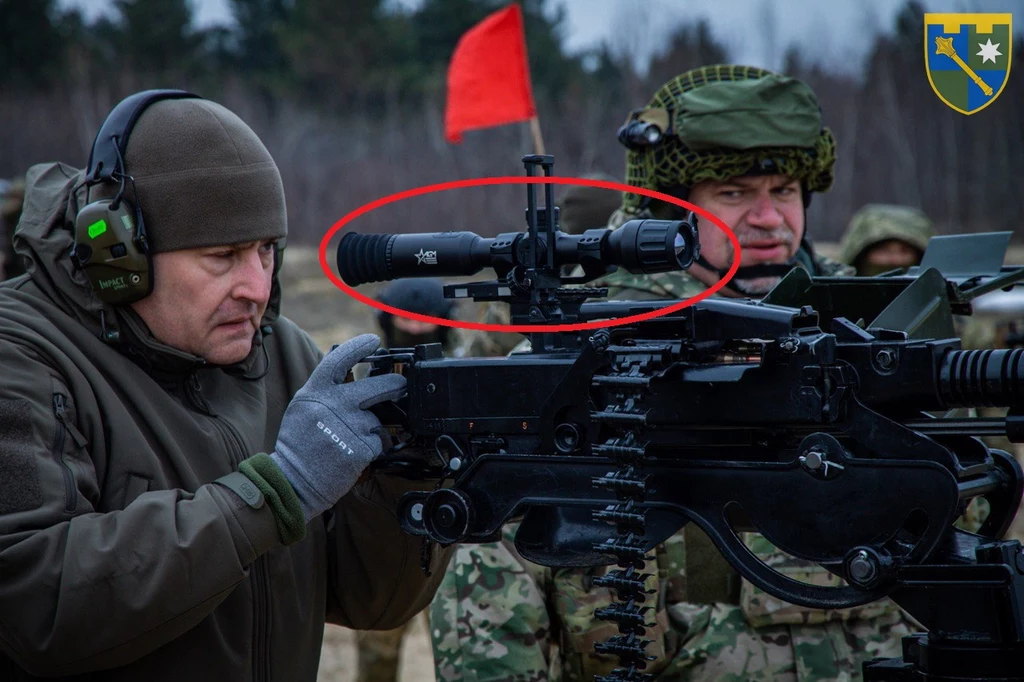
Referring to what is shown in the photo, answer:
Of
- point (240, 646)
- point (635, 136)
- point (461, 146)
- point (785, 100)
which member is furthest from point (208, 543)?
point (461, 146)

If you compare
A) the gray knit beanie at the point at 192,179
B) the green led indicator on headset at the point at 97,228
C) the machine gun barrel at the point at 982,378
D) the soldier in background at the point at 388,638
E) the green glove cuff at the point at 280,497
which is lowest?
the soldier in background at the point at 388,638

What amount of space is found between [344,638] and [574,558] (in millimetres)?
6928

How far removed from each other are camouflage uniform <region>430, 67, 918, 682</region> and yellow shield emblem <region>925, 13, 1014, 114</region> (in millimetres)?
1092

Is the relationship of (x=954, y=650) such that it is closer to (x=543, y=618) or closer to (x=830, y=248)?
(x=543, y=618)

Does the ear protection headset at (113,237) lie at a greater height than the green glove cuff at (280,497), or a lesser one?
greater

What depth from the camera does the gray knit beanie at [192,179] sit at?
318 centimetres

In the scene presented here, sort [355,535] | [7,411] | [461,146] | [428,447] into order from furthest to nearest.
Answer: [461,146] < [355,535] < [428,447] < [7,411]

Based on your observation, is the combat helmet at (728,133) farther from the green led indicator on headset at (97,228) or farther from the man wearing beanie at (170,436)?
the green led indicator on headset at (97,228)

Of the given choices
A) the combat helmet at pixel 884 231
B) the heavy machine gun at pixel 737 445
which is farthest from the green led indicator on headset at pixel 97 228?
the combat helmet at pixel 884 231

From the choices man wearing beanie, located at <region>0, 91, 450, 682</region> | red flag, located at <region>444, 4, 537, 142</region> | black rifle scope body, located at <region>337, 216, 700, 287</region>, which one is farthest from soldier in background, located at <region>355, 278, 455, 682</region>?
black rifle scope body, located at <region>337, 216, 700, 287</region>

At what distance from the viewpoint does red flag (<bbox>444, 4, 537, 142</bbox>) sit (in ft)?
29.2

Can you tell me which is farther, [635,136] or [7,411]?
[635,136]

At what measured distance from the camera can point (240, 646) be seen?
315cm

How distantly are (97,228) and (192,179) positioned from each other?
28 centimetres
